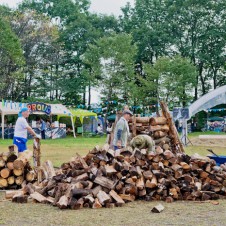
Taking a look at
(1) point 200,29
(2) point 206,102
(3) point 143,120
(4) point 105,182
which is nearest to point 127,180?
(4) point 105,182

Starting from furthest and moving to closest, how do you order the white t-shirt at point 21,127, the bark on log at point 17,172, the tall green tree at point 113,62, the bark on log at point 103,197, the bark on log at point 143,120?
the tall green tree at point 113,62, the bark on log at point 143,120, the white t-shirt at point 21,127, the bark on log at point 17,172, the bark on log at point 103,197

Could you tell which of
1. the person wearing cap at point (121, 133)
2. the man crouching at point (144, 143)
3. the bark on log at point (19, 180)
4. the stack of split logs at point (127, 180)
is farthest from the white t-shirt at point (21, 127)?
the man crouching at point (144, 143)

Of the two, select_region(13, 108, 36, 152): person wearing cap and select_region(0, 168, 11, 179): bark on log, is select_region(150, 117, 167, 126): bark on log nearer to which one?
select_region(13, 108, 36, 152): person wearing cap

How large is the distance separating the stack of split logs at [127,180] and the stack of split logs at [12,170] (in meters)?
0.87

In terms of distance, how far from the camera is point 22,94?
50.0m

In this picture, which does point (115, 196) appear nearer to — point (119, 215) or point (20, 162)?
point (119, 215)

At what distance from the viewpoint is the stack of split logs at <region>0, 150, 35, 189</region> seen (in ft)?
33.6

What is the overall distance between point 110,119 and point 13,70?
1265cm

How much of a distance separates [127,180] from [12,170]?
2.84 metres

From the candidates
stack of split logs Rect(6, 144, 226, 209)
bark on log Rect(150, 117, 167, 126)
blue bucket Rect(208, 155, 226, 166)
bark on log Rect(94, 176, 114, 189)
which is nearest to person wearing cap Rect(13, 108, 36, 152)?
stack of split logs Rect(6, 144, 226, 209)

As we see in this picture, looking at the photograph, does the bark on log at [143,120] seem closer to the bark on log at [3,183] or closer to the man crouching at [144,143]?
the man crouching at [144,143]

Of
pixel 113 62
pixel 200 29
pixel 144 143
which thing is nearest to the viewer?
pixel 144 143

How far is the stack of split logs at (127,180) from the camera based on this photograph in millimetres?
8445

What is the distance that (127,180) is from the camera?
8.93 meters
